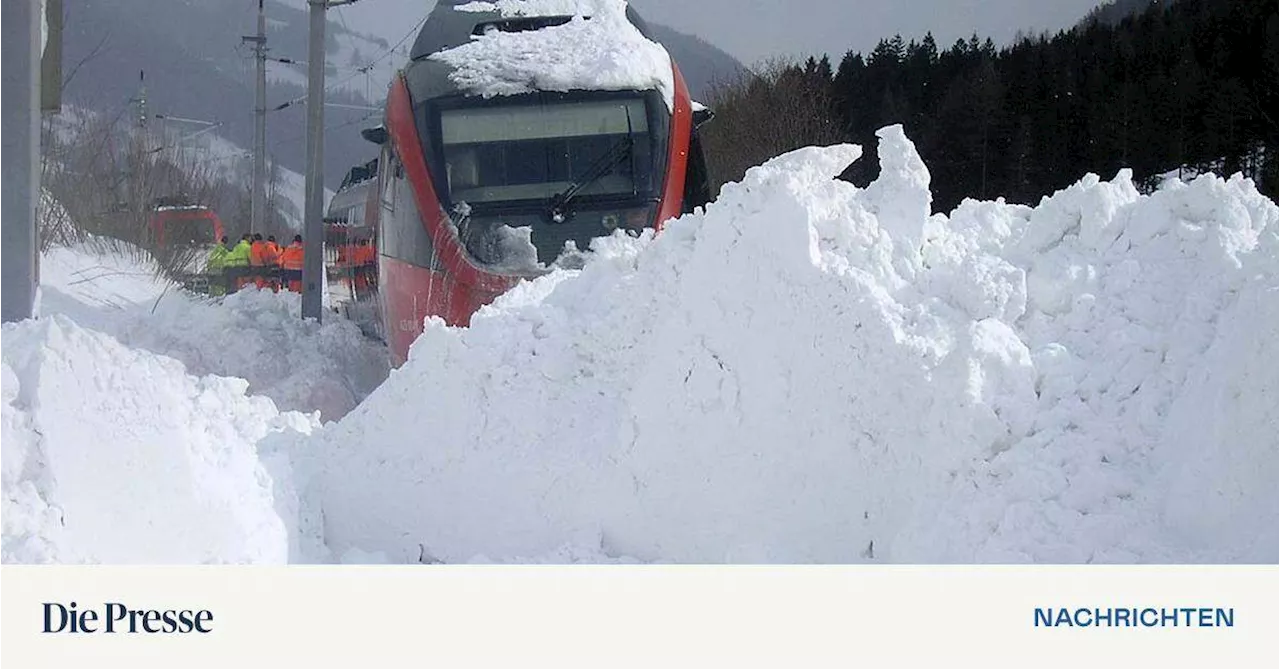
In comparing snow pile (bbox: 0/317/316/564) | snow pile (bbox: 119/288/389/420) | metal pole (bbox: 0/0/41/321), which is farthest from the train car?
snow pile (bbox: 0/317/316/564)

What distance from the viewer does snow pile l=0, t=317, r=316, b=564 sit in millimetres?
4199

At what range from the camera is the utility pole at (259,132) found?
19.3 metres

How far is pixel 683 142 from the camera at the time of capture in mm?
9469

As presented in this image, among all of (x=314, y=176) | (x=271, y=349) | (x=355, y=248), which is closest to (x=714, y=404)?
(x=271, y=349)

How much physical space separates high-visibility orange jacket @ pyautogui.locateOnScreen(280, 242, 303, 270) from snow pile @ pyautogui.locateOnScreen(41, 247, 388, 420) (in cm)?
444

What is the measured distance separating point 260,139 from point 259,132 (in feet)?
0.64

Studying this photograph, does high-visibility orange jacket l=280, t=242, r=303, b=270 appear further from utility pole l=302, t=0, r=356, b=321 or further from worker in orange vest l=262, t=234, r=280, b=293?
utility pole l=302, t=0, r=356, b=321

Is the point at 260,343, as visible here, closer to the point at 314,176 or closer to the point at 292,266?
the point at 314,176

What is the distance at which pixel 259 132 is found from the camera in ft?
64.6

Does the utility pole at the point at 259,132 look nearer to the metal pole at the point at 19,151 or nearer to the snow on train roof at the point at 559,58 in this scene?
the snow on train roof at the point at 559,58

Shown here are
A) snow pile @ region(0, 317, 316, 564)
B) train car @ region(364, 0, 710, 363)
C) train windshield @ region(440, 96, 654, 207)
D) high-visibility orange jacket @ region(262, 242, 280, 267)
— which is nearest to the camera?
snow pile @ region(0, 317, 316, 564)

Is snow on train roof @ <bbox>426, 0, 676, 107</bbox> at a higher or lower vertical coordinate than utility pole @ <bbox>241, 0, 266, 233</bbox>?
lower

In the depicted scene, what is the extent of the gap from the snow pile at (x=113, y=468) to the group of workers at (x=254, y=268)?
12962mm

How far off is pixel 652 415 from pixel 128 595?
2101mm
